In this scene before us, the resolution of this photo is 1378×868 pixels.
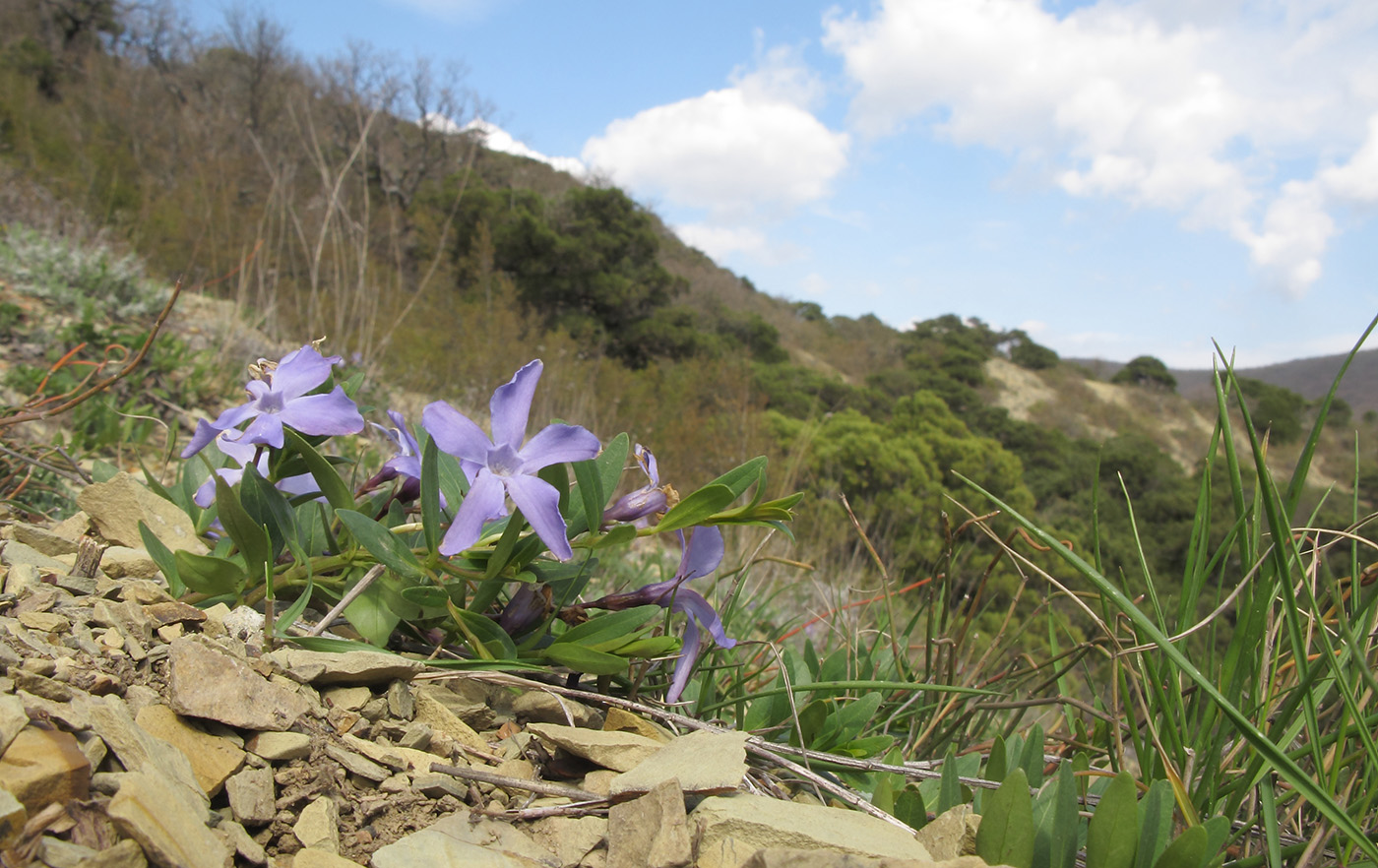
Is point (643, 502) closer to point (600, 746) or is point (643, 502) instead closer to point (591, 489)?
point (591, 489)

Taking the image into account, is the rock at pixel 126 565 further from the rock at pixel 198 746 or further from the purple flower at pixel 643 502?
the purple flower at pixel 643 502

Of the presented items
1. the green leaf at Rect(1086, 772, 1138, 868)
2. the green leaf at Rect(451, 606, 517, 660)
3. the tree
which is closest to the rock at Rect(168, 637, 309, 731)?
the green leaf at Rect(451, 606, 517, 660)

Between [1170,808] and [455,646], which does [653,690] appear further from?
[1170,808]

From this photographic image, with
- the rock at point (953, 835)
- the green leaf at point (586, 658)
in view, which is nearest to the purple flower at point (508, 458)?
the green leaf at point (586, 658)

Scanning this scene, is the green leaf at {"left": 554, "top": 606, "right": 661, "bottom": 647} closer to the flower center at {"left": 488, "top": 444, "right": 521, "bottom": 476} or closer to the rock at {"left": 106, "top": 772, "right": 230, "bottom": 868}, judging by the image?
the flower center at {"left": 488, "top": 444, "right": 521, "bottom": 476}

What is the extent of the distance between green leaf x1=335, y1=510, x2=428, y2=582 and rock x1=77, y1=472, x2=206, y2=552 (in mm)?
572

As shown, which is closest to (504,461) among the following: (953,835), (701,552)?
(701,552)

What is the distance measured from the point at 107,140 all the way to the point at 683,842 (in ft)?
61.8

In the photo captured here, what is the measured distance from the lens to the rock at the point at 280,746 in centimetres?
91

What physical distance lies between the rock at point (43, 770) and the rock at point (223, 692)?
17 centimetres

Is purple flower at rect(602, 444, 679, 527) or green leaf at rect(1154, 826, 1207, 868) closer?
green leaf at rect(1154, 826, 1207, 868)

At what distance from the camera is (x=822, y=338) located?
3347cm

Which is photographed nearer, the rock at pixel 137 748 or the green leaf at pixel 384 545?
the rock at pixel 137 748

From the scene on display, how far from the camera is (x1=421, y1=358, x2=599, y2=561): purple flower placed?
0.96m
